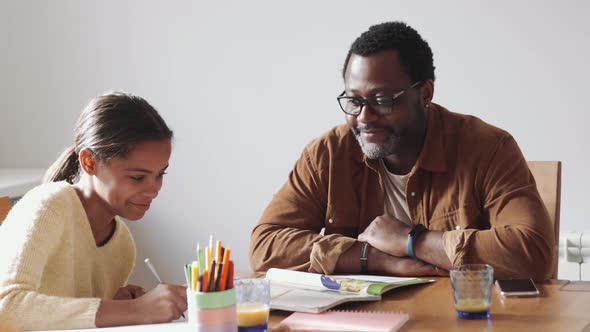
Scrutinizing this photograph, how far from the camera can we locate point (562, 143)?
2877 mm

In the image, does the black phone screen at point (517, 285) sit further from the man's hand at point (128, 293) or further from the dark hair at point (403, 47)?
the man's hand at point (128, 293)

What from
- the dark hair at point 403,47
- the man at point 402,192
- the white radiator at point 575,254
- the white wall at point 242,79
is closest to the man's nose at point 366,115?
the man at point 402,192

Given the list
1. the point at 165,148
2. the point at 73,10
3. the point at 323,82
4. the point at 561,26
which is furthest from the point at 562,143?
→ the point at 73,10

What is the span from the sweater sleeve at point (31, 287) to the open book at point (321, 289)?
36 centimetres

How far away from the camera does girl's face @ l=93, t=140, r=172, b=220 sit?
73.0 inches

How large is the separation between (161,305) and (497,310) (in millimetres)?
610

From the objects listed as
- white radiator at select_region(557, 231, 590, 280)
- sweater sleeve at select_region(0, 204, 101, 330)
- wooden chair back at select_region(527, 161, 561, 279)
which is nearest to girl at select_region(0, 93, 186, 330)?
sweater sleeve at select_region(0, 204, 101, 330)

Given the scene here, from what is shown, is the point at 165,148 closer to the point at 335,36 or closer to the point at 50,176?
the point at 50,176

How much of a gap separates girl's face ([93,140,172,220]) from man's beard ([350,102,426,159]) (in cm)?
54

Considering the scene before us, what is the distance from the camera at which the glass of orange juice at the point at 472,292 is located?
1.50m

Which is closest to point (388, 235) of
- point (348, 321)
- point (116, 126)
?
point (348, 321)

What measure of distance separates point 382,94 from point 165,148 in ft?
1.90

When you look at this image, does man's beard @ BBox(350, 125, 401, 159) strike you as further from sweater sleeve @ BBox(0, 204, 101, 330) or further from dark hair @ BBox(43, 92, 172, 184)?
sweater sleeve @ BBox(0, 204, 101, 330)

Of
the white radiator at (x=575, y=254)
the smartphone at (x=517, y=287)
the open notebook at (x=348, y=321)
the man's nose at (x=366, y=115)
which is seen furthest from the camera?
the white radiator at (x=575, y=254)
